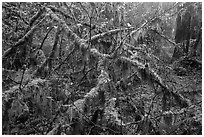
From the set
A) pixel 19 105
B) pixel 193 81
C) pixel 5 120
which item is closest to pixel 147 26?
pixel 19 105

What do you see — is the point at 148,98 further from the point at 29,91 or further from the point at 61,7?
the point at 29,91

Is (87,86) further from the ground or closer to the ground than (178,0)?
closer to the ground

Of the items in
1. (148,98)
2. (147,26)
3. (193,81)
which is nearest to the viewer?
(147,26)

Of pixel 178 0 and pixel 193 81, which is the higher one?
pixel 178 0

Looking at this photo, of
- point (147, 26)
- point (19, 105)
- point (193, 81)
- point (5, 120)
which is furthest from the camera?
point (193, 81)

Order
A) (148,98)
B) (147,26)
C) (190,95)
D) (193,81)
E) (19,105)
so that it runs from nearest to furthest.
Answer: (19,105)
(147,26)
(190,95)
(148,98)
(193,81)

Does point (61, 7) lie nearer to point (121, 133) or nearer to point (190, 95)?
point (121, 133)

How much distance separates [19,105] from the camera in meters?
2.54

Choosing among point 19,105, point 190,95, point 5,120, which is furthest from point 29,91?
point 190,95

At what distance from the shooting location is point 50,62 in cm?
340

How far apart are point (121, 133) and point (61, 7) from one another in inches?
79.4

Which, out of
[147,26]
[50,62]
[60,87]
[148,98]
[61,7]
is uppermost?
[61,7]

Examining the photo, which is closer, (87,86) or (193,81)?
(87,86)

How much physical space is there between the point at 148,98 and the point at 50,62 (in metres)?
3.31
